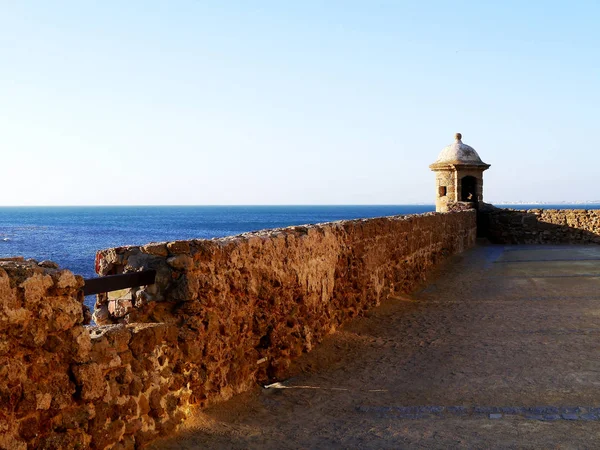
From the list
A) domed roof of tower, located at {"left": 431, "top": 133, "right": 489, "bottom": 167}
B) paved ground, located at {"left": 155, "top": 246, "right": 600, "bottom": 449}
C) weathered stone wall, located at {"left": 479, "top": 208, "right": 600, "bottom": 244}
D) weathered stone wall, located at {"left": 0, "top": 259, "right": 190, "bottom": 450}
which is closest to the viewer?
weathered stone wall, located at {"left": 0, "top": 259, "right": 190, "bottom": 450}

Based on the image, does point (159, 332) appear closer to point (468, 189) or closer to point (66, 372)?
point (66, 372)

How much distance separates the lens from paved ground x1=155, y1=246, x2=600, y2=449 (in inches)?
176

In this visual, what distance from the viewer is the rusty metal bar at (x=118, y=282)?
3.93 metres

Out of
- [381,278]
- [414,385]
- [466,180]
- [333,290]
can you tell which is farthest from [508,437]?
[466,180]

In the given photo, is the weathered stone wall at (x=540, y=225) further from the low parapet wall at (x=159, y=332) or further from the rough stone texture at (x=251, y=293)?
the low parapet wall at (x=159, y=332)

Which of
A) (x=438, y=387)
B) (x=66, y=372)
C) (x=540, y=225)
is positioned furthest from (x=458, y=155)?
(x=66, y=372)

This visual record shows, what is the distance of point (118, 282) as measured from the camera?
166 inches

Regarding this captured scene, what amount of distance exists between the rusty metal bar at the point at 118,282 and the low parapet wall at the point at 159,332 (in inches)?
4.0

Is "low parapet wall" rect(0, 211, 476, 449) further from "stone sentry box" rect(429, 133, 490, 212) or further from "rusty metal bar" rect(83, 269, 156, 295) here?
"stone sentry box" rect(429, 133, 490, 212)

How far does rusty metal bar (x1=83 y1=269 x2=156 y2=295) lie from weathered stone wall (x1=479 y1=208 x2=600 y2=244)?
2017 centimetres

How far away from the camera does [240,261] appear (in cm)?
555

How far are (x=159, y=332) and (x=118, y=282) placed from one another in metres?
0.48

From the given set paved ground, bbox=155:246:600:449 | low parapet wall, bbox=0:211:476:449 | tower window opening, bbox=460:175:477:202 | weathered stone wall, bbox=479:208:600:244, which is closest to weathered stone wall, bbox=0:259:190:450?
low parapet wall, bbox=0:211:476:449

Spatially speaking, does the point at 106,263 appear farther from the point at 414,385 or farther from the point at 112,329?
the point at 414,385
